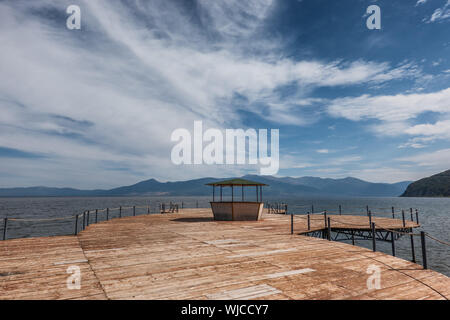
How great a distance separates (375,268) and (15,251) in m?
11.0

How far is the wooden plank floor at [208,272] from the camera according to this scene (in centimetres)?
479

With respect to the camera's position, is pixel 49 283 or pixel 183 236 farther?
pixel 183 236

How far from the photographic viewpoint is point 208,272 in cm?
605

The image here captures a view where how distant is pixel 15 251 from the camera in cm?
847

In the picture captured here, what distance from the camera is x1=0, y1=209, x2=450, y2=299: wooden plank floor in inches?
188
